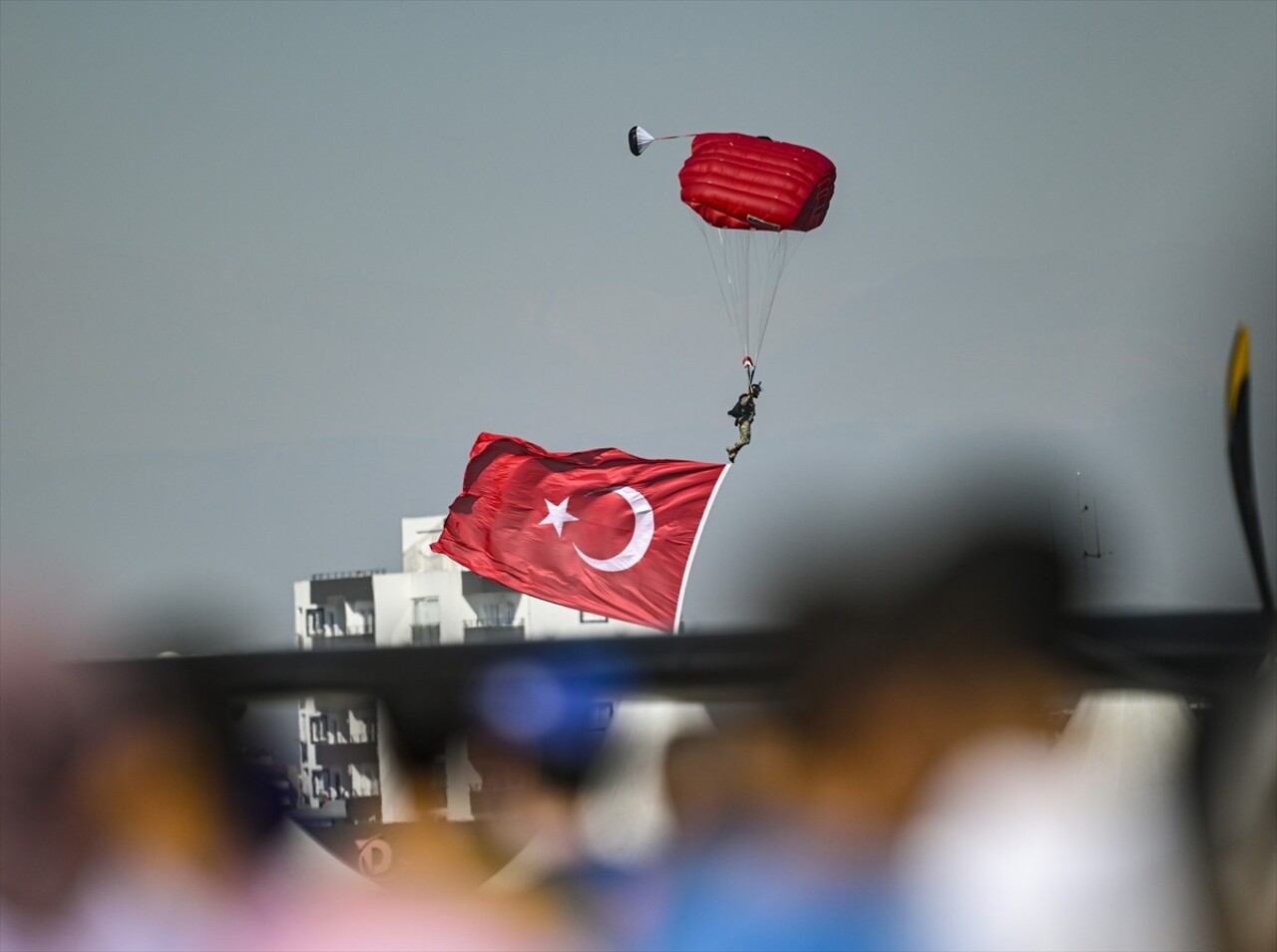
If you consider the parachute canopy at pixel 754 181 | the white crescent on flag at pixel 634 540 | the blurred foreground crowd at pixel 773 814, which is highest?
the parachute canopy at pixel 754 181

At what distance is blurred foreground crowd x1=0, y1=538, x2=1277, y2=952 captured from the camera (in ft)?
8.59

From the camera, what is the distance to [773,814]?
9.86ft

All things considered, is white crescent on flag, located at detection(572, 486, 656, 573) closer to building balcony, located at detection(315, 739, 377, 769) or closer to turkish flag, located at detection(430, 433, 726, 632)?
turkish flag, located at detection(430, 433, 726, 632)

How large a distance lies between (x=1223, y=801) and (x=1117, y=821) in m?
0.21

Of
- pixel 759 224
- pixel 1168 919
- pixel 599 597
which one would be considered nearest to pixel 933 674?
pixel 1168 919

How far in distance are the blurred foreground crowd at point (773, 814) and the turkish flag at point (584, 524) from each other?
585 inches

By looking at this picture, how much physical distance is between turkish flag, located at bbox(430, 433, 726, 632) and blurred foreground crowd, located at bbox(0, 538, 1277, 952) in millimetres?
14854

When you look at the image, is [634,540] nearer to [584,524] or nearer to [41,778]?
[584,524]

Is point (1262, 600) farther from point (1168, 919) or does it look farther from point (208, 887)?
point (208, 887)

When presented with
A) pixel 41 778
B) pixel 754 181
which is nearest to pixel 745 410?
pixel 754 181

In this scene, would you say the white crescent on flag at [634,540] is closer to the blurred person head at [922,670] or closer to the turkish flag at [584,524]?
the turkish flag at [584,524]

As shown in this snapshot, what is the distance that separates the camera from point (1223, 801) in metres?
2.69

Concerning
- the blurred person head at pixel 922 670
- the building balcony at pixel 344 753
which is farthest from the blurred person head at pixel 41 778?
the blurred person head at pixel 922 670

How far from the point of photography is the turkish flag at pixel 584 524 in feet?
60.3
